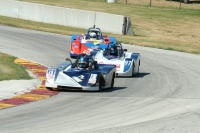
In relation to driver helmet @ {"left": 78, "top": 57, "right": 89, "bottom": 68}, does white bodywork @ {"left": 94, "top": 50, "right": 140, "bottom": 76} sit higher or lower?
lower

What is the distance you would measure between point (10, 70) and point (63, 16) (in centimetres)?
2013

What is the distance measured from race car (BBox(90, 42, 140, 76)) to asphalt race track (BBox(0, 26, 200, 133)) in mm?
389

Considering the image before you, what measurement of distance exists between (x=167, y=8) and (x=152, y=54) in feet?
87.1

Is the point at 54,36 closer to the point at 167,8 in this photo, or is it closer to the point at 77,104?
the point at 77,104

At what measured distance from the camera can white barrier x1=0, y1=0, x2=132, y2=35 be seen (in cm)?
4169

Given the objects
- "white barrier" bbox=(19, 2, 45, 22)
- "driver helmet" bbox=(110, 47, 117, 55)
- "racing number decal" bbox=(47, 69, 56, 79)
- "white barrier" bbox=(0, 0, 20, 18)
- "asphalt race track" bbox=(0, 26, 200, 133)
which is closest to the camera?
"asphalt race track" bbox=(0, 26, 200, 133)

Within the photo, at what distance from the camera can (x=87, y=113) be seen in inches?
677

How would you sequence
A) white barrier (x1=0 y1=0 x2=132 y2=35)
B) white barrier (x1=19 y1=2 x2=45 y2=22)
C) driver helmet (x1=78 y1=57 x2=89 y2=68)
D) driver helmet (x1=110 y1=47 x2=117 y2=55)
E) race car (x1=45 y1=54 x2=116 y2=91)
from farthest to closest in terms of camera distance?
white barrier (x1=19 y1=2 x2=45 y2=22), white barrier (x1=0 y1=0 x2=132 y2=35), driver helmet (x1=110 y1=47 x2=117 y2=55), driver helmet (x1=78 y1=57 x2=89 y2=68), race car (x1=45 y1=54 x2=116 y2=91)

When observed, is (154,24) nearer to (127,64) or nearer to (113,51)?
(113,51)

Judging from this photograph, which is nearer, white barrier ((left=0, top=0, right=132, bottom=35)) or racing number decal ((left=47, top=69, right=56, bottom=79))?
racing number decal ((left=47, top=69, right=56, bottom=79))

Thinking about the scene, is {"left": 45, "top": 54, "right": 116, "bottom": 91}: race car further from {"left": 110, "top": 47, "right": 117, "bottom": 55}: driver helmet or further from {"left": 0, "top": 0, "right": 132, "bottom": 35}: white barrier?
{"left": 0, "top": 0, "right": 132, "bottom": 35}: white barrier

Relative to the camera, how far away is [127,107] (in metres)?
18.4

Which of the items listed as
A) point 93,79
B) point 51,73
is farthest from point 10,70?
point 93,79

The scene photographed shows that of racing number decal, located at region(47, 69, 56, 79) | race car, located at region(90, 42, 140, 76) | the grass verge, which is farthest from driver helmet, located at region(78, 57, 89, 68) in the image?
the grass verge
